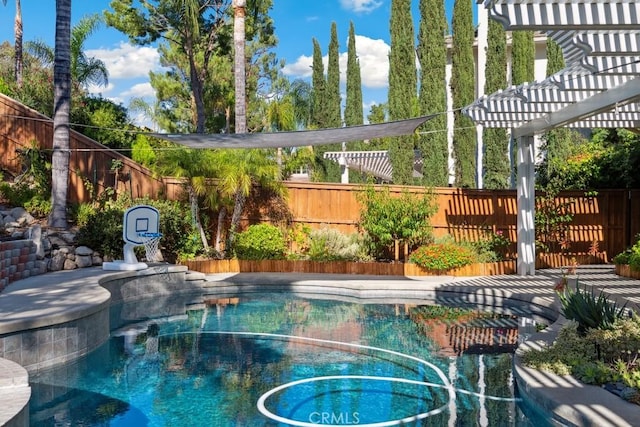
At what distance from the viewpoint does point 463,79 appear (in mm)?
21766

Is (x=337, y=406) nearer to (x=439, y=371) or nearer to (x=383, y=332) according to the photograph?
(x=439, y=371)

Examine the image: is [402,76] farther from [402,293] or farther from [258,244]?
[402,293]

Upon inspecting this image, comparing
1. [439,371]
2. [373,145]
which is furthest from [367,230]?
[373,145]

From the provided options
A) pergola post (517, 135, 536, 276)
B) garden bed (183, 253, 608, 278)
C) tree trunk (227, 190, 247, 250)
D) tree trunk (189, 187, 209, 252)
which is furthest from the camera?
tree trunk (227, 190, 247, 250)

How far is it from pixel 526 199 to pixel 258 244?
20.7 ft

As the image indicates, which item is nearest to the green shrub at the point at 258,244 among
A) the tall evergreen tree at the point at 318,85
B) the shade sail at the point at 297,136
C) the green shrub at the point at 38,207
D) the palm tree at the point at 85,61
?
the shade sail at the point at 297,136

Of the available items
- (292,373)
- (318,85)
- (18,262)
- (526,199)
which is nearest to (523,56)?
(526,199)

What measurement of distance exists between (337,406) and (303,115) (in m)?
27.3

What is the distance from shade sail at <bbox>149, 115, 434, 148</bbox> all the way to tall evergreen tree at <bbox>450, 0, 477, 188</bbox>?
495 inches

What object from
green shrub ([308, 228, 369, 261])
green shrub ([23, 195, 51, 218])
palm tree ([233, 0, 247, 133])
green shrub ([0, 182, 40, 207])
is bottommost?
green shrub ([308, 228, 369, 261])

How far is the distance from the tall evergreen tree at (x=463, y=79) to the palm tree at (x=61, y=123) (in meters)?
14.1

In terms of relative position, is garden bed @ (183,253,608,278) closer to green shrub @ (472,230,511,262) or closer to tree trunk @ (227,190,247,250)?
green shrub @ (472,230,511,262)
